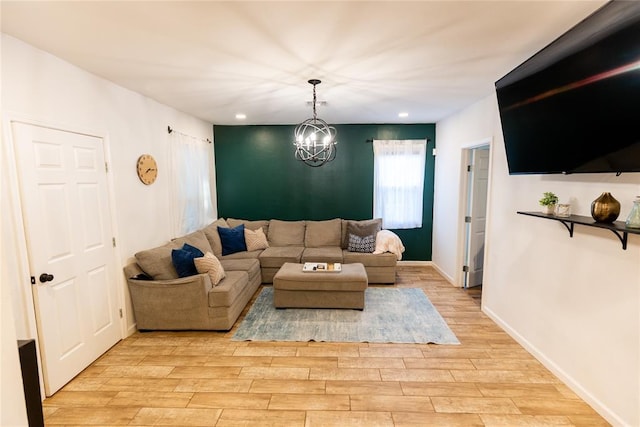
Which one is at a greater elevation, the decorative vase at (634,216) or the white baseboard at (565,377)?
the decorative vase at (634,216)

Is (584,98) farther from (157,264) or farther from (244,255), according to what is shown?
(244,255)

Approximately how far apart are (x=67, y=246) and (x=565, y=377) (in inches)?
164

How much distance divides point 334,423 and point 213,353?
1412 millimetres

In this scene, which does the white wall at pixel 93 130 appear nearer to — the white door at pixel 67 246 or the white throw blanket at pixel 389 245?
the white door at pixel 67 246

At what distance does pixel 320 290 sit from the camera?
388cm

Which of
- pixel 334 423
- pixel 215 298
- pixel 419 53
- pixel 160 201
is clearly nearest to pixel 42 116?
pixel 160 201

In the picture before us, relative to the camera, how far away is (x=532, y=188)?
297 centimetres

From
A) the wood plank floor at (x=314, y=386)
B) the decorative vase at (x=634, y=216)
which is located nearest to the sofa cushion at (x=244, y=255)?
the wood plank floor at (x=314, y=386)

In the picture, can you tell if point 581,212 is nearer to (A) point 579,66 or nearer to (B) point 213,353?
(A) point 579,66

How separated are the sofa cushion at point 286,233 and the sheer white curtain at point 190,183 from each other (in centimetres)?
113

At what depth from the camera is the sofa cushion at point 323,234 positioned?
5.48m

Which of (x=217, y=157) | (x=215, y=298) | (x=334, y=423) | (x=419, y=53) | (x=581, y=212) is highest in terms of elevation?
(x=419, y=53)

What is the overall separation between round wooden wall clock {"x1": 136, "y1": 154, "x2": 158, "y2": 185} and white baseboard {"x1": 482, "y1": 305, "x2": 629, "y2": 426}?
4297 mm

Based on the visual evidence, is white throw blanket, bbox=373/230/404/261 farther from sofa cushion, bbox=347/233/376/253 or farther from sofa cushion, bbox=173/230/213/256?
sofa cushion, bbox=173/230/213/256
